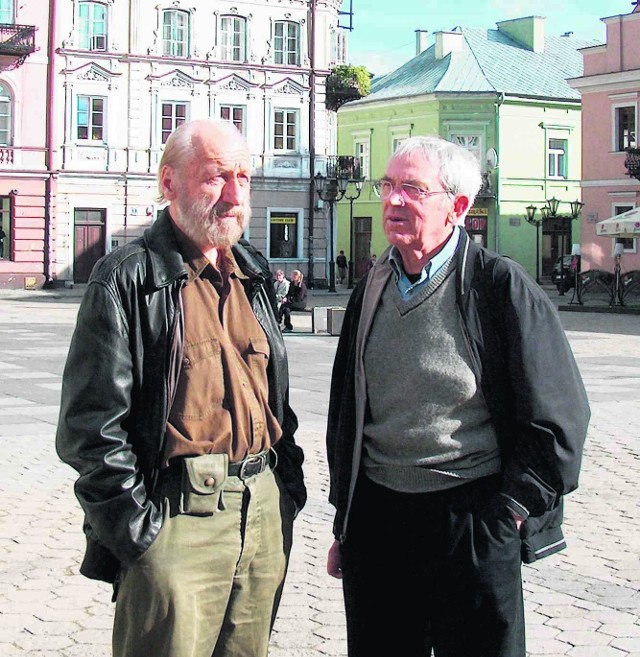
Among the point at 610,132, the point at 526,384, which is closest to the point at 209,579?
the point at 526,384

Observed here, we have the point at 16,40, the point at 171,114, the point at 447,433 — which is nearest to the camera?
the point at 447,433

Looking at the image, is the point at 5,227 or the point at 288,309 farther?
the point at 5,227

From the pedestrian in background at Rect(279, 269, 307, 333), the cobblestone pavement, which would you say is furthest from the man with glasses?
the pedestrian in background at Rect(279, 269, 307, 333)

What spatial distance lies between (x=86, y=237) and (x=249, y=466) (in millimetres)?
37698

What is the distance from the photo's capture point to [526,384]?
10.6ft

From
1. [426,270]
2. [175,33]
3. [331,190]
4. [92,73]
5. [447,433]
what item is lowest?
[447,433]

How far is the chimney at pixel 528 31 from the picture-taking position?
5397 cm

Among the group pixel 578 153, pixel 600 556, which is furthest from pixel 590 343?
pixel 578 153

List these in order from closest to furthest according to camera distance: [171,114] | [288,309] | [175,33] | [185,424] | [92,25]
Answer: [185,424] < [288,309] < [92,25] < [175,33] < [171,114]

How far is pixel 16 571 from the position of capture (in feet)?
19.2

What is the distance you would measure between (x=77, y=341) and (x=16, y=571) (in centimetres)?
320

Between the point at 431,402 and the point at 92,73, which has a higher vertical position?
the point at 92,73

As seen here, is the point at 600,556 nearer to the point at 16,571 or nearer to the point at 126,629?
the point at 16,571

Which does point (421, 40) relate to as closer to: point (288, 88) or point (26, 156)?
point (288, 88)
